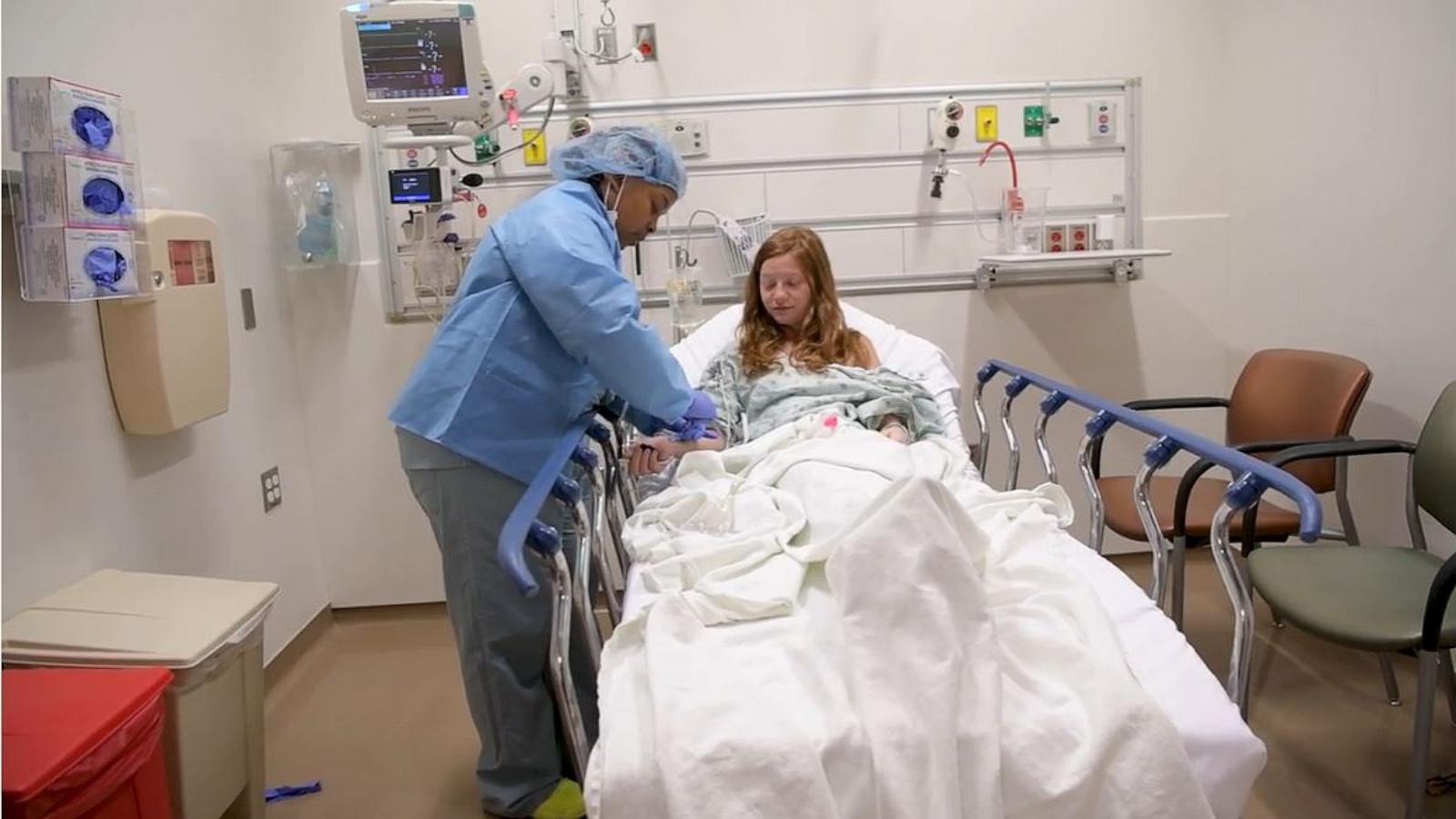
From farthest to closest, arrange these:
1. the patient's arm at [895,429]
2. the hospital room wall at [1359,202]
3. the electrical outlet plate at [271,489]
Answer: the electrical outlet plate at [271,489] < the hospital room wall at [1359,202] < the patient's arm at [895,429]

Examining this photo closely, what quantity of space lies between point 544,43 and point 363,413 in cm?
135

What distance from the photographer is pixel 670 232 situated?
3.30 metres

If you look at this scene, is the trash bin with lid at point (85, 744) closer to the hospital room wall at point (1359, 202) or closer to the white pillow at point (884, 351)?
the white pillow at point (884, 351)

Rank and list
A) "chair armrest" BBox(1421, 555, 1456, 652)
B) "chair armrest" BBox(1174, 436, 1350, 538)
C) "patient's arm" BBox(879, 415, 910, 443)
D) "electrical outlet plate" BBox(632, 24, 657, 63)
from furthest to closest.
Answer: "electrical outlet plate" BBox(632, 24, 657, 63)
"patient's arm" BBox(879, 415, 910, 443)
"chair armrest" BBox(1174, 436, 1350, 538)
"chair armrest" BBox(1421, 555, 1456, 652)

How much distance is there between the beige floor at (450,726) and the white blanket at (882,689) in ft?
3.82

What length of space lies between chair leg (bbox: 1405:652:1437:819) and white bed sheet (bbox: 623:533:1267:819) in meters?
0.66

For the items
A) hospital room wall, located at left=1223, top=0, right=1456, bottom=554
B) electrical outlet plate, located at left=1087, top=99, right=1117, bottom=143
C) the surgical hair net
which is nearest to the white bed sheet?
the surgical hair net

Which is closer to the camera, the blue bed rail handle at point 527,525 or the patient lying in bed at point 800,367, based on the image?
the blue bed rail handle at point 527,525

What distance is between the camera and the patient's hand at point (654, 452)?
213 centimetres

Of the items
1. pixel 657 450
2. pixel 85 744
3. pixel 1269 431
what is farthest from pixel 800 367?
pixel 85 744

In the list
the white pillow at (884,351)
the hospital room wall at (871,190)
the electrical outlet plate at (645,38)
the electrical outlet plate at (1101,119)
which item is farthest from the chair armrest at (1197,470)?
the electrical outlet plate at (645,38)

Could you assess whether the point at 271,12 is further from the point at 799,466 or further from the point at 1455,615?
the point at 1455,615

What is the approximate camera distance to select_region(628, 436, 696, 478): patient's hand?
2.13m

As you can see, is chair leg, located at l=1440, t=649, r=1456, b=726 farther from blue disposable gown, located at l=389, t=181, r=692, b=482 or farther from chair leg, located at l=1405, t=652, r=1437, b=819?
blue disposable gown, located at l=389, t=181, r=692, b=482
